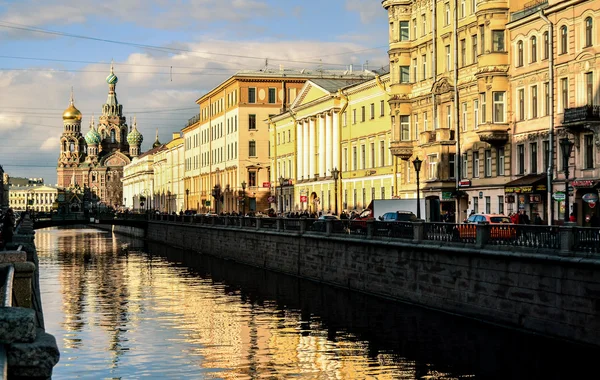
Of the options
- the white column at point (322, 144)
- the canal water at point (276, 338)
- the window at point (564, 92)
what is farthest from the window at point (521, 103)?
the white column at point (322, 144)

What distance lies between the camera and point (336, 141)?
282 feet

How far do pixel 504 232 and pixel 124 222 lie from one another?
A: 8593 centimetres

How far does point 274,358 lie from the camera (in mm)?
27297

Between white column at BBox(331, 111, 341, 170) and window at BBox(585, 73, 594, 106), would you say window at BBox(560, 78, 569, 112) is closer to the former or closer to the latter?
window at BBox(585, 73, 594, 106)

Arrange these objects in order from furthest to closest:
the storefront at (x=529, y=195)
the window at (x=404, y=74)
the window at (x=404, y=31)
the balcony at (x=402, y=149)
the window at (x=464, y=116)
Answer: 1. the window at (x=404, y=31)
2. the window at (x=404, y=74)
3. the balcony at (x=402, y=149)
4. the window at (x=464, y=116)
5. the storefront at (x=529, y=195)

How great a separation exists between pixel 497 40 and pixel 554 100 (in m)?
6.99

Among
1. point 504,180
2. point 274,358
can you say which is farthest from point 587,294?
point 504,180

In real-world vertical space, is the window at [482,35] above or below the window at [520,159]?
above

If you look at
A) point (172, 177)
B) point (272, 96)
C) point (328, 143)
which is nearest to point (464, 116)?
point (328, 143)

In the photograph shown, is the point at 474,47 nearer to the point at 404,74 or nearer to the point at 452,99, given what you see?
the point at 452,99

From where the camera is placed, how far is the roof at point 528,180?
48.9m

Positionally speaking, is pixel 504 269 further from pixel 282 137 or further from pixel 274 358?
pixel 282 137

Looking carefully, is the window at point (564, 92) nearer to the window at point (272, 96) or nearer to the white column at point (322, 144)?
the white column at point (322, 144)

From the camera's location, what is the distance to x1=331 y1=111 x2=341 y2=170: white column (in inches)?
3354
